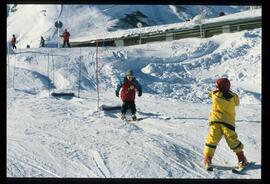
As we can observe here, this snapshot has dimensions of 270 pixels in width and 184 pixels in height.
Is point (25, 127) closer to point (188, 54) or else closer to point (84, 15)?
point (188, 54)

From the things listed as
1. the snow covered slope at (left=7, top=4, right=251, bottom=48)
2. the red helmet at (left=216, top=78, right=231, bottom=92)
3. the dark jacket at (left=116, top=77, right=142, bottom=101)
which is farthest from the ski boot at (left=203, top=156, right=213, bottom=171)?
the snow covered slope at (left=7, top=4, right=251, bottom=48)

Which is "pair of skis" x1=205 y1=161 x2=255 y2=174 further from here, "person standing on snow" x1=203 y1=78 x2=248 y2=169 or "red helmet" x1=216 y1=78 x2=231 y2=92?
"red helmet" x1=216 y1=78 x2=231 y2=92

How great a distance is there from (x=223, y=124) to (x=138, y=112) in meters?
2.79

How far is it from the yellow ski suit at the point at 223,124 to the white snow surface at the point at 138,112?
0.34 metres

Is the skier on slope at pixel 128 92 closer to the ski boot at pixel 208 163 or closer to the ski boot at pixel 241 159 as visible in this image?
the ski boot at pixel 208 163

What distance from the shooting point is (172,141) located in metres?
8.63

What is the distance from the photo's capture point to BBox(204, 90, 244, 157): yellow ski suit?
7.75 metres

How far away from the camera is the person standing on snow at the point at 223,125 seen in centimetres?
775

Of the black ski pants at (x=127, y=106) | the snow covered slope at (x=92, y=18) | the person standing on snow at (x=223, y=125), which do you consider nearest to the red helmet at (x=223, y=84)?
the person standing on snow at (x=223, y=125)

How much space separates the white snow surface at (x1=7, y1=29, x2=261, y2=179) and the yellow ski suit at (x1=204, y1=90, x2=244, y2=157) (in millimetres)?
343

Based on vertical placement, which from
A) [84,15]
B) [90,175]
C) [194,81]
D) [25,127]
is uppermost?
[84,15]

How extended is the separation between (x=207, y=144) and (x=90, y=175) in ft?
5.60

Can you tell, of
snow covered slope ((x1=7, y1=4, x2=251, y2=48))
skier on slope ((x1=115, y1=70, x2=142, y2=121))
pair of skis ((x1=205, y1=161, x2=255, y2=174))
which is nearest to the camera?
pair of skis ((x1=205, y1=161, x2=255, y2=174))
